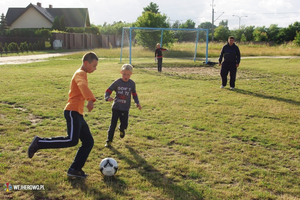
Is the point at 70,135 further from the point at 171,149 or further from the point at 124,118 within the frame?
the point at 171,149

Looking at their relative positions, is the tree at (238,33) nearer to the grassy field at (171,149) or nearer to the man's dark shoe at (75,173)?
the grassy field at (171,149)

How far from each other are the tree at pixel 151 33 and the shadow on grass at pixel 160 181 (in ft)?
66.7

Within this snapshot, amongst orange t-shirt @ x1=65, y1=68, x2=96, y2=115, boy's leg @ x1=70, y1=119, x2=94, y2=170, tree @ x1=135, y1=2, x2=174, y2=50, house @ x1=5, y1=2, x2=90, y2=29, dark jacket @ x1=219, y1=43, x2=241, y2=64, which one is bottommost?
boy's leg @ x1=70, y1=119, x2=94, y2=170

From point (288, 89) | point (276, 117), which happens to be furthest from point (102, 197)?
point (288, 89)

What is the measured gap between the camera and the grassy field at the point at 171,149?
3.74m

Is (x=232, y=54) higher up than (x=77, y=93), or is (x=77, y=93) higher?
(x=232, y=54)

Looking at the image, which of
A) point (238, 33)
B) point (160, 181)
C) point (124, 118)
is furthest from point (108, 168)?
point (238, 33)

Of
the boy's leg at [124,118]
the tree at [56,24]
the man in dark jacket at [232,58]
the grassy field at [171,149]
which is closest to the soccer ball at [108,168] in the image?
the grassy field at [171,149]

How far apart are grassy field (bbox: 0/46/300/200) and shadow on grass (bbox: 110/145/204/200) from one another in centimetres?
1

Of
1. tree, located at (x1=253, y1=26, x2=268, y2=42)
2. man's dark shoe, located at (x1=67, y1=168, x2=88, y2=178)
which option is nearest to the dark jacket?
man's dark shoe, located at (x1=67, y1=168, x2=88, y2=178)

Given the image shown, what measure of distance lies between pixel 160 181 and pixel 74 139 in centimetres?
132

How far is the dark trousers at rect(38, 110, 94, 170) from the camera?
12.8 ft

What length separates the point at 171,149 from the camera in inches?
203

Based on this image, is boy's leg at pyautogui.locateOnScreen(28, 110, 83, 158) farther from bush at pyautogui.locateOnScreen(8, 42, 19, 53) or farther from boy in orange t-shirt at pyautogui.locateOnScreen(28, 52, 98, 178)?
bush at pyautogui.locateOnScreen(8, 42, 19, 53)
